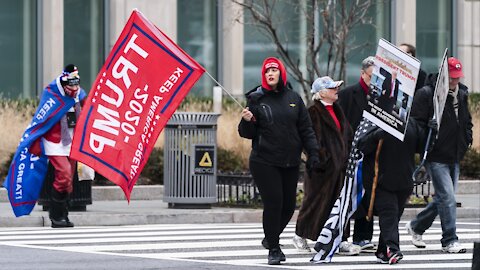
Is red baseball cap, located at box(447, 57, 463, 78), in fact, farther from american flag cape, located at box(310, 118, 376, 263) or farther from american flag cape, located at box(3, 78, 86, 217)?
american flag cape, located at box(3, 78, 86, 217)

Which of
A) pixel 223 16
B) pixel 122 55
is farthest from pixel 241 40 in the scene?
pixel 122 55

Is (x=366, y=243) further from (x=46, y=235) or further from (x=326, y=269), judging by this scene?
(x=46, y=235)

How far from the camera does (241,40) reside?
3083 centimetres

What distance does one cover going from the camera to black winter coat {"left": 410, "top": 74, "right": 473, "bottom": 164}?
1373cm

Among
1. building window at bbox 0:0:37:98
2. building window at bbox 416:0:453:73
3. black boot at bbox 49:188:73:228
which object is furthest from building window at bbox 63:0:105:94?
black boot at bbox 49:188:73:228

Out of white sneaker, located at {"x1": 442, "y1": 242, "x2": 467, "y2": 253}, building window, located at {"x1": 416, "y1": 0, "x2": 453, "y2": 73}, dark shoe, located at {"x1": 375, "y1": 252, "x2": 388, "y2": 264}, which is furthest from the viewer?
building window, located at {"x1": 416, "y1": 0, "x2": 453, "y2": 73}

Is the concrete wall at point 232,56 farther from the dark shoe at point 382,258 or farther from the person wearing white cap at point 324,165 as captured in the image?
the dark shoe at point 382,258

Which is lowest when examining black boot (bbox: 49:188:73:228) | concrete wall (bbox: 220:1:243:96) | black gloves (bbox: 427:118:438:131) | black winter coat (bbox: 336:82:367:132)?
black boot (bbox: 49:188:73:228)

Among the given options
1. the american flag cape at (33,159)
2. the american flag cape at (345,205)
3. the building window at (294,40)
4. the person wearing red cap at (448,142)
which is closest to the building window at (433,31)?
the building window at (294,40)

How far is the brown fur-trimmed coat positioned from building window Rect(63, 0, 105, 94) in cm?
1608

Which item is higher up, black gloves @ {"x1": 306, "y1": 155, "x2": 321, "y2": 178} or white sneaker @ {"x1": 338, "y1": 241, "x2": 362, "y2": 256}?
black gloves @ {"x1": 306, "y1": 155, "x2": 321, "y2": 178}

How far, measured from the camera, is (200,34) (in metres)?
31.1

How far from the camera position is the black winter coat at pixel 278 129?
42.2 ft

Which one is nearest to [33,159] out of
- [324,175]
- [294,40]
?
[324,175]
